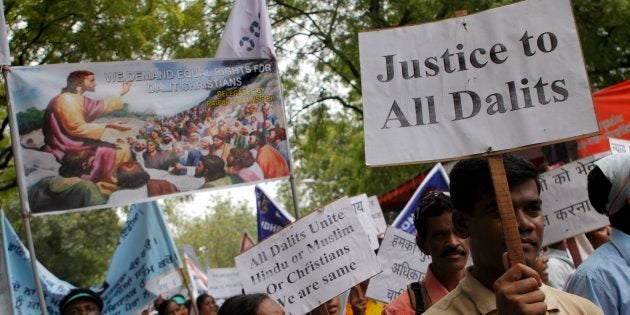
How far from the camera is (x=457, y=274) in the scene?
388 centimetres

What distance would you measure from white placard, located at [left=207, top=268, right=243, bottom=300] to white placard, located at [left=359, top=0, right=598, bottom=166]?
34.7ft

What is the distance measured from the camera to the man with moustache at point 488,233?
2.44 metres

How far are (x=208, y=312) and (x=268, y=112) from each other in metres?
3.04

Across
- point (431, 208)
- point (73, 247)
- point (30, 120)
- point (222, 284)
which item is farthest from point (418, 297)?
point (73, 247)

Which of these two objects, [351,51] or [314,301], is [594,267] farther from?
[351,51]

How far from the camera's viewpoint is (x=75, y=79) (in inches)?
250

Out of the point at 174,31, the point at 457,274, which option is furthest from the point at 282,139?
the point at 174,31

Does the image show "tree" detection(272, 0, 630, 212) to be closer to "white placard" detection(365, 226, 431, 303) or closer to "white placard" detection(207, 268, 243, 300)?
"white placard" detection(207, 268, 243, 300)

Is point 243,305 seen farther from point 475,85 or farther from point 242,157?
point 242,157

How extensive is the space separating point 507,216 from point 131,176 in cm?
434

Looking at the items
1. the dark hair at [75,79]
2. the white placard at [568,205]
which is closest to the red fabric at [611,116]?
the white placard at [568,205]

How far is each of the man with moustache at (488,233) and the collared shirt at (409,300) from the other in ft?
3.47

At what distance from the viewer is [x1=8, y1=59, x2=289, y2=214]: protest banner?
6121mm

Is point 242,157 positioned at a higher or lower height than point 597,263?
higher
